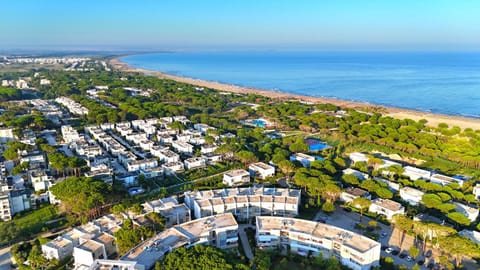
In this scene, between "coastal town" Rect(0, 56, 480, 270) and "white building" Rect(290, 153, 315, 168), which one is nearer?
"coastal town" Rect(0, 56, 480, 270)

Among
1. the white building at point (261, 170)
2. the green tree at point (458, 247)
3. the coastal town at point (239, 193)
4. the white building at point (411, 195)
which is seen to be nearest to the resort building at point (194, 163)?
the coastal town at point (239, 193)

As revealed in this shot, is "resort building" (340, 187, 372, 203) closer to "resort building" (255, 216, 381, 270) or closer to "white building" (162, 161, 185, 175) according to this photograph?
"resort building" (255, 216, 381, 270)

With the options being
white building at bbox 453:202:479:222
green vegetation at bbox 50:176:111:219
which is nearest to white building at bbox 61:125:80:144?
green vegetation at bbox 50:176:111:219

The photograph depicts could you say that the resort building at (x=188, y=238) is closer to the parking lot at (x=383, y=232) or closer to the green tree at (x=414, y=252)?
the parking lot at (x=383, y=232)

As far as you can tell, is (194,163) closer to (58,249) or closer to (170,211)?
(170,211)

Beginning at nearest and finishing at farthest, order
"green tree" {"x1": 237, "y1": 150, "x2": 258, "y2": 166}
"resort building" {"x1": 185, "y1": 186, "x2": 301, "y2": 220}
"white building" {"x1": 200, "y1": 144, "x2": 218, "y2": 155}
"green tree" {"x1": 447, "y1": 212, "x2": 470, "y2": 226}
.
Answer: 1. "green tree" {"x1": 447, "y1": 212, "x2": 470, "y2": 226}
2. "resort building" {"x1": 185, "y1": 186, "x2": 301, "y2": 220}
3. "green tree" {"x1": 237, "y1": 150, "x2": 258, "y2": 166}
4. "white building" {"x1": 200, "y1": 144, "x2": 218, "y2": 155}

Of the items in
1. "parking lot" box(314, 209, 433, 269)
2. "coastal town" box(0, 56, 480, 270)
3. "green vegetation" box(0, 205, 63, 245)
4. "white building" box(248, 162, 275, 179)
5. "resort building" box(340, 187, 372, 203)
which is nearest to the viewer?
"coastal town" box(0, 56, 480, 270)
